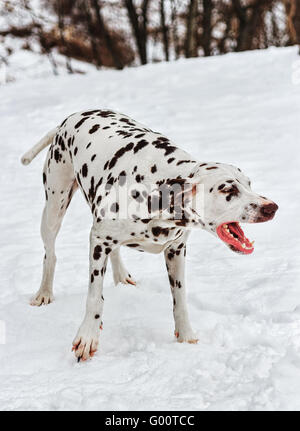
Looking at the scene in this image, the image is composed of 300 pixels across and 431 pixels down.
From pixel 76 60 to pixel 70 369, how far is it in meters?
19.2

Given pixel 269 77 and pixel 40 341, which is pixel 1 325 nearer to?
pixel 40 341

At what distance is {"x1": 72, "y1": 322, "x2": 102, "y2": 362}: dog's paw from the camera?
11.4ft

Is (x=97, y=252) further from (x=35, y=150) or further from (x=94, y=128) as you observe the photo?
(x=35, y=150)

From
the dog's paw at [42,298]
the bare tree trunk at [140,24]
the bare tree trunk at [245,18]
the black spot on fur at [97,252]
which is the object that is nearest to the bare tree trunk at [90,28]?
the bare tree trunk at [140,24]

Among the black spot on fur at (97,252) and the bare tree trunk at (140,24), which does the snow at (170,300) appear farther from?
the bare tree trunk at (140,24)

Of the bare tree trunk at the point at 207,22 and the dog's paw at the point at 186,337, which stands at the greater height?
the bare tree trunk at the point at 207,22

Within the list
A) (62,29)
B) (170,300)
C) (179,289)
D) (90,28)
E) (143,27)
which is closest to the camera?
(179,289)

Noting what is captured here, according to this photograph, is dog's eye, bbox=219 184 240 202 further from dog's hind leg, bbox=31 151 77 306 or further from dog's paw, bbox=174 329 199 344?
dog's hind leg, bbox=31 151 77 306

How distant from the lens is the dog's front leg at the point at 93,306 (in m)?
3.50

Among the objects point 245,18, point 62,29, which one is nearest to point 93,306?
point 245,18

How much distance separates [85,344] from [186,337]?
2.36 feet

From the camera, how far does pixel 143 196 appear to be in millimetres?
3307

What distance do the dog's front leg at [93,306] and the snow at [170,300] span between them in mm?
108

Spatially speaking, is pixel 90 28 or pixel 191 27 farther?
pixel 90 28
